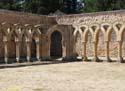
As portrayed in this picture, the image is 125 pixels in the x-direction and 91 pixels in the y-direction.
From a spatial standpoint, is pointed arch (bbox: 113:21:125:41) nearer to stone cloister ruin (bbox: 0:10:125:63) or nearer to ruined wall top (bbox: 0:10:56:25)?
stone cloister ruin (bbox: 0:10:125:63)

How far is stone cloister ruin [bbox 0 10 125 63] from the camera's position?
2489cm

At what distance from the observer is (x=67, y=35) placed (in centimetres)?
2747

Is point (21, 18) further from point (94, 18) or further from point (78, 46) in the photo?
point (94, 18)

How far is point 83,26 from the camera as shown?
87.2ft

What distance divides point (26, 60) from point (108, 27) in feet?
21.8

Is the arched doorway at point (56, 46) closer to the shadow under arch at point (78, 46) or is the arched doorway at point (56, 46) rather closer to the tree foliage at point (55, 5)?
the shadow under arch at point (78, 46)

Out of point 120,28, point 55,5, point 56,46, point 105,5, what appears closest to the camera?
point 120,28

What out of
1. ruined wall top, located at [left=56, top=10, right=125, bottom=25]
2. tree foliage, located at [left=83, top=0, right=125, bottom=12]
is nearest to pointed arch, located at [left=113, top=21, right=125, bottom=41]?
ruined wall top, located at [left=56, top=10, right=125, bottom=25]

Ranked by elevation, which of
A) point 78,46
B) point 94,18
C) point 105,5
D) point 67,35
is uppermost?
point 105,5

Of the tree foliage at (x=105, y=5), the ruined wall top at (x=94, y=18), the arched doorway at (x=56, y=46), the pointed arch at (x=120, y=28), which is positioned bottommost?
the arched doorway at (x=56, y=46)

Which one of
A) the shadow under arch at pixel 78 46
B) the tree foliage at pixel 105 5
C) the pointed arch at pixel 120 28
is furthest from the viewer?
the tree foliage at pixel 105 5

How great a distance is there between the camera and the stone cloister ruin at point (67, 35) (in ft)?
81.7

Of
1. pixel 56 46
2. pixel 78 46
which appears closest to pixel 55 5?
pixel 56 46

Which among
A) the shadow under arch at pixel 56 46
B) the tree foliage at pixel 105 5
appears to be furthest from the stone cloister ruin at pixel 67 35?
the tree foliage at pixel 105 5
